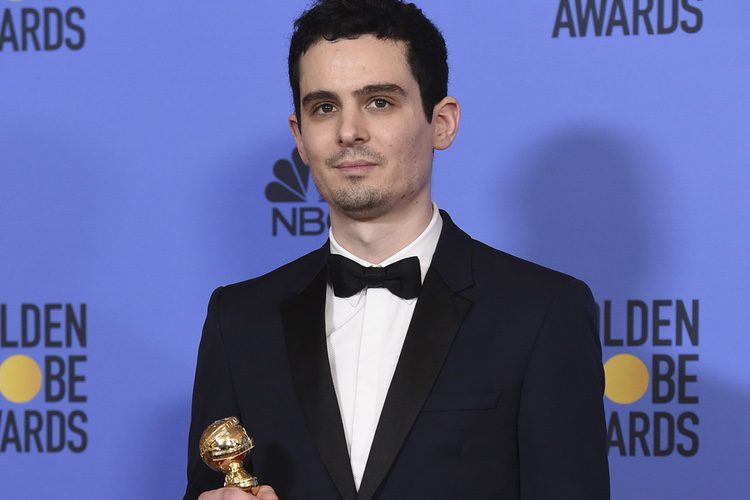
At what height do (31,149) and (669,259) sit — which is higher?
(31,149)

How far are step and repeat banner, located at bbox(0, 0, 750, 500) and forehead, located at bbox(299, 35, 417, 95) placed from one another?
27.5 inches

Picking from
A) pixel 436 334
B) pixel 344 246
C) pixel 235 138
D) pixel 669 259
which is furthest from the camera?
pixel 235 138

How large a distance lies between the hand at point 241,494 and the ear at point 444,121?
62 centimetres

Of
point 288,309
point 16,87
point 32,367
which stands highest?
point 16,87

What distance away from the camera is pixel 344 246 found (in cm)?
181

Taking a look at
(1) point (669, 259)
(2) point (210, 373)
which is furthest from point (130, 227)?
(1) point (669, 259)

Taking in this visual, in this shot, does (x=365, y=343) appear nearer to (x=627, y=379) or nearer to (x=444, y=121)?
(x=444, y=121)

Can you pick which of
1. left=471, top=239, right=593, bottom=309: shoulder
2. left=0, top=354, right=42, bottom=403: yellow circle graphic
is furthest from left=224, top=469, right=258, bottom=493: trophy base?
left=0, top=354, right=42, bottom=403: yellow circle graphic

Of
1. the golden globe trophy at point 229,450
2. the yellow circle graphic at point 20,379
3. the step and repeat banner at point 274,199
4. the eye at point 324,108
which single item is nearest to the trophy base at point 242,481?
the golden globe trophy at point 229,450

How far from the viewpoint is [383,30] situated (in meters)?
1.78

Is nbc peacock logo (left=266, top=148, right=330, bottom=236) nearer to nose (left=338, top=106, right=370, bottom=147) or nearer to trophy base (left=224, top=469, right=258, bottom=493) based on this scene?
nose (left=338, top=106, right=370, bottom=147)

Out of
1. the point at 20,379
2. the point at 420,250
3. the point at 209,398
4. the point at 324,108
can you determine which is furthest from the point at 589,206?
the point at 20,379

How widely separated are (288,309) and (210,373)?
169 millimetres

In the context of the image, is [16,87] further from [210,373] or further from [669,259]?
[669,259]
